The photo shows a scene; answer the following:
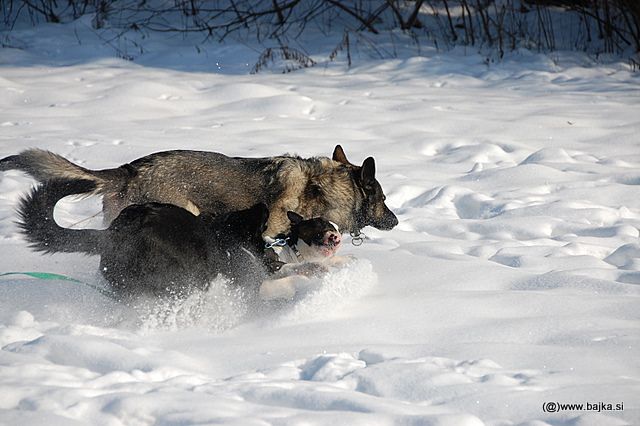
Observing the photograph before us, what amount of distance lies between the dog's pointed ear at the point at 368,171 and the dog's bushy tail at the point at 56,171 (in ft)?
5.40

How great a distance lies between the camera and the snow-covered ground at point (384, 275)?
117 inches

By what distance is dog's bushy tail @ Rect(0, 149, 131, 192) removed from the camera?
14.7 ft

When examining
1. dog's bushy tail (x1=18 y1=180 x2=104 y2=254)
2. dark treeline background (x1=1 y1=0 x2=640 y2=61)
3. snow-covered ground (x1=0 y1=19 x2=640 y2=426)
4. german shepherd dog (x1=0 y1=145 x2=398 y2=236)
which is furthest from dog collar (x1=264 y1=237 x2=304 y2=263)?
dark treeline background (x1=1 y1=0 x2=640 y2=61)

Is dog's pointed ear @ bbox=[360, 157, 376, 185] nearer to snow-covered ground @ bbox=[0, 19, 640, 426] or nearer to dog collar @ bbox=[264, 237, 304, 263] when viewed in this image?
snow-covered ground @ bbox=[0, 19, 640, 426]

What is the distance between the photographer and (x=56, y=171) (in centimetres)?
452

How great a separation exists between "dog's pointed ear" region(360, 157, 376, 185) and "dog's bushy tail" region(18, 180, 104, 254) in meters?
1.97

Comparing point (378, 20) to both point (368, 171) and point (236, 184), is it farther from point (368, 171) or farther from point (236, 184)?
point (236, 184)

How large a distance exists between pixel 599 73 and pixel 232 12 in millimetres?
6042

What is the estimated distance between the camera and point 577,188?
661cm

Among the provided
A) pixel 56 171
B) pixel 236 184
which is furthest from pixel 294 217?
pixel 56 171

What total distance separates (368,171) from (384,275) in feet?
3.14

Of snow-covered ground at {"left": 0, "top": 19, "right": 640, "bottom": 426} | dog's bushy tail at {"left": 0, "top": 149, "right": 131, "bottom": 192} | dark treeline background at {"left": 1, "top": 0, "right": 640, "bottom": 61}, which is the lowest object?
snow-covered ground at {"left": 0, "top": 19, "right": 640, "bottom": 426}

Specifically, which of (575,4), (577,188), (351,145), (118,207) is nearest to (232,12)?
(575,4)

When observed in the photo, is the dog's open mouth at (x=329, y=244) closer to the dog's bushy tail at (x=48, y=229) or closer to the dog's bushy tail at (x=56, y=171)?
the dog's bushy tail at (x=56, y=171)
